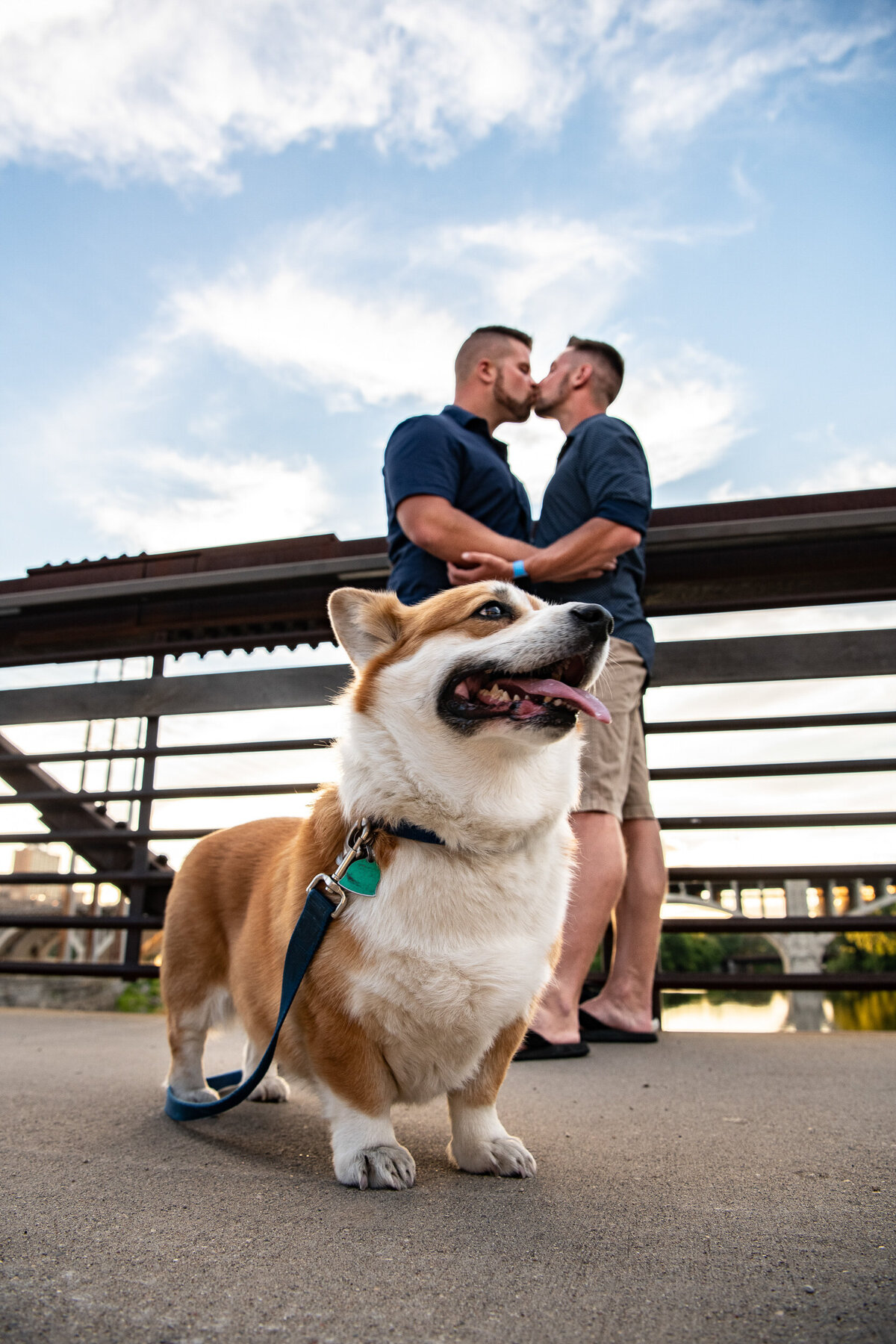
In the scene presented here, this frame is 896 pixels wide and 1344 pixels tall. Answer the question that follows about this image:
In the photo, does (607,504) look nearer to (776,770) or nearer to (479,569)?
(479,569)

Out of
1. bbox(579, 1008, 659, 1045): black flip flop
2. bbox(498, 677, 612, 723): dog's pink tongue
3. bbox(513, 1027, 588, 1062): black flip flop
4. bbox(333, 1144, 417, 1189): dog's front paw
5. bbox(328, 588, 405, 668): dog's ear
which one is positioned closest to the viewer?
bbox(333, 1144, 417, 1189): dog's front paw

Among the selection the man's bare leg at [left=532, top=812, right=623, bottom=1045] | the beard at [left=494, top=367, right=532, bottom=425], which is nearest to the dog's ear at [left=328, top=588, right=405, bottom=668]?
the man's bare leg at [left=532, top=812, right=623, bottom=1045]

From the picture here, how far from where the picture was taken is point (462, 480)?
8.61 feet

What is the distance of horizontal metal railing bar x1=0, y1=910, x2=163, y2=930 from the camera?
11.7ft

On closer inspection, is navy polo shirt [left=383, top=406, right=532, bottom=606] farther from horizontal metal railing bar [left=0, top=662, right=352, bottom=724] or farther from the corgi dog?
horizontal metal railing bar [left=0, top=662, right=352, bottom=724]

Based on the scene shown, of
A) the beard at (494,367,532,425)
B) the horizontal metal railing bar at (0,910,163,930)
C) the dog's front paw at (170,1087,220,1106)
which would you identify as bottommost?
the dog's front paw at (170,1087,220,1106)

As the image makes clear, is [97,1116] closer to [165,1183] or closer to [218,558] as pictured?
[165,1183]

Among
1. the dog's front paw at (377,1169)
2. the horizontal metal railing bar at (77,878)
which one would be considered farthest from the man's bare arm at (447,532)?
the horizontal metal railing bar at (77,878)

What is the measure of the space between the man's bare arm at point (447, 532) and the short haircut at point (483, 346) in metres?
0.83

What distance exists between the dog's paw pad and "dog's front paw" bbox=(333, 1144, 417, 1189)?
726mm

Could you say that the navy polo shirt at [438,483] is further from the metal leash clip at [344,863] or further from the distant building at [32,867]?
the distant building at [32,867]

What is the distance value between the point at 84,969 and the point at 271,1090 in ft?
6.62

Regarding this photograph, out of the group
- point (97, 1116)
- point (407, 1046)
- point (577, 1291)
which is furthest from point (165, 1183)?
point (577, 1291)

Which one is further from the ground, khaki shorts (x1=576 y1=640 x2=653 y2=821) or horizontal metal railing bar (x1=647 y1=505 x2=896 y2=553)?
horizontal metal railing bar (x1=647 y1=505 x2=896 y2=553)
